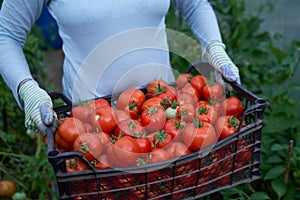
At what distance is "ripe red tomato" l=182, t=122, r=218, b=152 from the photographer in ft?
3.34

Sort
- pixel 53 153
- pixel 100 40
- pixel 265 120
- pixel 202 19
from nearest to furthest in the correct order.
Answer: pixel 53 153
pixel 100 40
pixel 202 19
pixel 265 120

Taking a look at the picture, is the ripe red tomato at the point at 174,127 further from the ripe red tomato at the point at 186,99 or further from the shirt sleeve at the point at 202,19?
the shirt sleeve at the point at 202,19

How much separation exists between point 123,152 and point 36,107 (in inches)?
11.9

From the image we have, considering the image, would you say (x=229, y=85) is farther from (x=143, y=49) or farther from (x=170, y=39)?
(x=170, y=39)

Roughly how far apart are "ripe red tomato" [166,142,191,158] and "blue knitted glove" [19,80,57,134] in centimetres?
32

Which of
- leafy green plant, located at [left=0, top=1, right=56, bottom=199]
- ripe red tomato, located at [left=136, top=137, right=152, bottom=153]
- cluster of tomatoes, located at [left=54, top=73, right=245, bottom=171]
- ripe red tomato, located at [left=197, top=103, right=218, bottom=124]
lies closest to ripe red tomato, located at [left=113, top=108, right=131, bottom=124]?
cluster of tomatoes, located at [left=54, top=73, right=245, bottom=171]

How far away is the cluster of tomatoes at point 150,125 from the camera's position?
101 centimetres

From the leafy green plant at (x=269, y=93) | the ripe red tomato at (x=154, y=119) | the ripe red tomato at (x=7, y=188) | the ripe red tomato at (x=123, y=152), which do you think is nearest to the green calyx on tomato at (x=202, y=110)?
the ripe red tomato at (x=154, y=119)

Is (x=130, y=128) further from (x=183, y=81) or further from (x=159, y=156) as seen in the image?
(x=183, y=81)

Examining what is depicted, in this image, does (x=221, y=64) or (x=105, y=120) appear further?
(x=221, y=64)

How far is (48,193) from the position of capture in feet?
6.64

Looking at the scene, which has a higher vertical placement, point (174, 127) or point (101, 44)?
point (101, 44)

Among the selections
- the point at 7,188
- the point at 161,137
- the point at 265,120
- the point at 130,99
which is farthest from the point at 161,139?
the point at 7,188

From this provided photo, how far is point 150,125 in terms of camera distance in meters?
1.12
